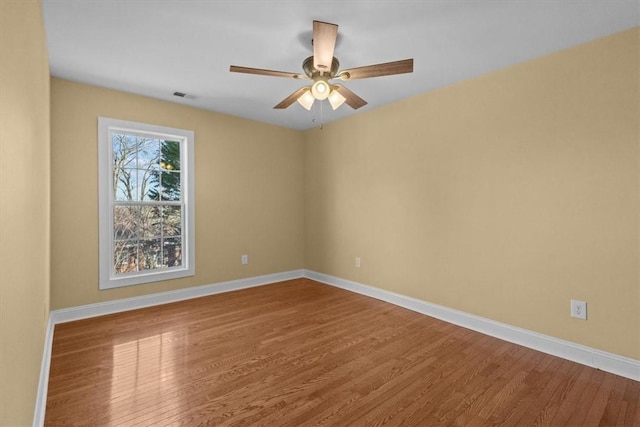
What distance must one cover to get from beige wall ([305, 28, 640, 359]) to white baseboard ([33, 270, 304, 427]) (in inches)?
64.3

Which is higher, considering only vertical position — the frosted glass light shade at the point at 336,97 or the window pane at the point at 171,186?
the frosted glass light shade at the point at 336,97

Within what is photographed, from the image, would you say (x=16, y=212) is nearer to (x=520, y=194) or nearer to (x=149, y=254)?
(x=149, y=254)

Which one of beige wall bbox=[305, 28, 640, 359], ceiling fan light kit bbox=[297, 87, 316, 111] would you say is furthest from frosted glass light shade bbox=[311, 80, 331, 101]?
beige wall bbox=[305, 28, 640, 359]

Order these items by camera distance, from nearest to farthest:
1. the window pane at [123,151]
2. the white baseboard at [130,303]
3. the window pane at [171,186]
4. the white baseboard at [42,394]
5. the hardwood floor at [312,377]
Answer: the white baseboard at [42,394] → the hardwood floor at [312,377] → the white baseboard at [130,303] → the window pane at [123,151] → the window pane at [171,186]

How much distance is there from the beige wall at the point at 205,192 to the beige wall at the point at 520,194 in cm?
138

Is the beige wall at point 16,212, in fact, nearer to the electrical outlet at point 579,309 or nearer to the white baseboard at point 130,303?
the white baseboard at point 130,303

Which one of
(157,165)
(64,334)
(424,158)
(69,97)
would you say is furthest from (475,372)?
(69,97)

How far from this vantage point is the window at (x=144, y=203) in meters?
3.40

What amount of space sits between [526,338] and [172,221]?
4001 millimetres

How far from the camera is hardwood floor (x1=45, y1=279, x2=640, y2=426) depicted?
5.79 feet

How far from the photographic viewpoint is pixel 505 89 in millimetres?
2799

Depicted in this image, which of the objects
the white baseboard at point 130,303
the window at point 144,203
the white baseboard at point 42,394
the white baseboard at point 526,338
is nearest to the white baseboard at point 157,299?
the white baseboard at point 130,303

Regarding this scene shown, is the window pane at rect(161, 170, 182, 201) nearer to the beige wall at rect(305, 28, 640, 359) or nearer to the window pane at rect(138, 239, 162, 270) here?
the window pane at rect(138, 239, 162, 270)

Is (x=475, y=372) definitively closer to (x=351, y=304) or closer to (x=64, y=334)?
(x=351, y=304)
